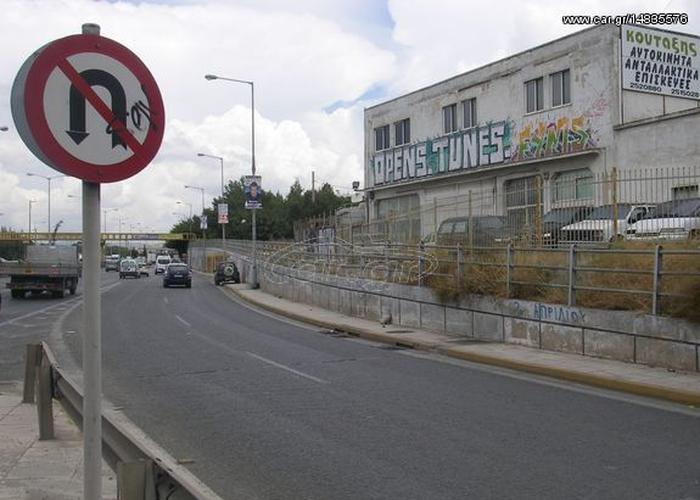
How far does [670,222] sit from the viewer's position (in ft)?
47.6

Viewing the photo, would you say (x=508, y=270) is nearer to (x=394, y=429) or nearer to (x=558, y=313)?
(x=558, y=313)

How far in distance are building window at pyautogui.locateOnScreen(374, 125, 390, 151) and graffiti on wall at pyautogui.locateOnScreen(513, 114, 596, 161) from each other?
1157 centimetres

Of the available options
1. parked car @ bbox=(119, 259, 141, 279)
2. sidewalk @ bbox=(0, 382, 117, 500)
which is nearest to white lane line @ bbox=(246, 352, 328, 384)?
sidewalk @ bbox=(0, 382, 117, 500)

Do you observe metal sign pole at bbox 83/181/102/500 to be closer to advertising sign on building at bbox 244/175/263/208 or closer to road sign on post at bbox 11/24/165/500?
road sign on post at bbox 11/24/165/500

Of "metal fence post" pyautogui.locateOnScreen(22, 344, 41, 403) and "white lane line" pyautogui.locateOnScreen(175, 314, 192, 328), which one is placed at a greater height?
"metal fence post" pyautogui.locateOnScreen(22, 344, 41, 403)

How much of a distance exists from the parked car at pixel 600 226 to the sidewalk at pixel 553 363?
3053mm

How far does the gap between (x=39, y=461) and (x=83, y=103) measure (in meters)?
4.28

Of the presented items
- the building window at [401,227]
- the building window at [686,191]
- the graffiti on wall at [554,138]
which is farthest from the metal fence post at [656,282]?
the graffiti on wall at [554,138]

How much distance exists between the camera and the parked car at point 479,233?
17766 millimetres

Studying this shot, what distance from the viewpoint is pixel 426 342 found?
15656 millimetres

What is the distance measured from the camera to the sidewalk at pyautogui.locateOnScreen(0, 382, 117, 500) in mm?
5605

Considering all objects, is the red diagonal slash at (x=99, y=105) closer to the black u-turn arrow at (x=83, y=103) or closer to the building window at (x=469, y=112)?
the black u-turn arrow at (x=83, y=103)

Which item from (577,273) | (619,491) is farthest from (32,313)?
(619,491)

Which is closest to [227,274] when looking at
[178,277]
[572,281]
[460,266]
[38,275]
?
[178,277]
